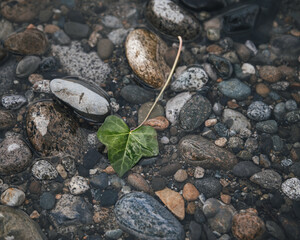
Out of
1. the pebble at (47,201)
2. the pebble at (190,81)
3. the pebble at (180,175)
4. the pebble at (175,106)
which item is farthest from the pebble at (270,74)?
the pebble at (47,201)

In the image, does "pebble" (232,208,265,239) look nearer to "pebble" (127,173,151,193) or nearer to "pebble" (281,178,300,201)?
"pebble" (281,178,300,201)

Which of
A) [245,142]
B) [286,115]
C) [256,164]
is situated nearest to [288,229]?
[256,164]

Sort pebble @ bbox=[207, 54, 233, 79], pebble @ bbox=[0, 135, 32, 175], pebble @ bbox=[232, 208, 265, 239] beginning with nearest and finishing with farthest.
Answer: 1. pebble @ bbox=[232, 208, 265, 239]
2. pebble @ bbox=[0, 135, 32, 175]
3. pebble @ bbox=[207, 54, 233, 79]

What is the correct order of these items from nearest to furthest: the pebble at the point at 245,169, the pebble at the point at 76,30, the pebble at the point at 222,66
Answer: the pebble at the point at 245,169
the pebble at the point at 222,66
the pebble at the point at 76,30

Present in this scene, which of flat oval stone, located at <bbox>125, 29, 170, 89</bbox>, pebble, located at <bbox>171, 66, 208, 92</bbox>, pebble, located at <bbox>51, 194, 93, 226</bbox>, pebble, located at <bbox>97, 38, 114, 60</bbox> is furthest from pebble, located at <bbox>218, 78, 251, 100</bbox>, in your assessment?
pebble, located at <bbox>51, 194, 93, 226</bbox>

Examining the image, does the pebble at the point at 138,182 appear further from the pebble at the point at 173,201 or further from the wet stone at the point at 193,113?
the wet stone at the point at 193,113
